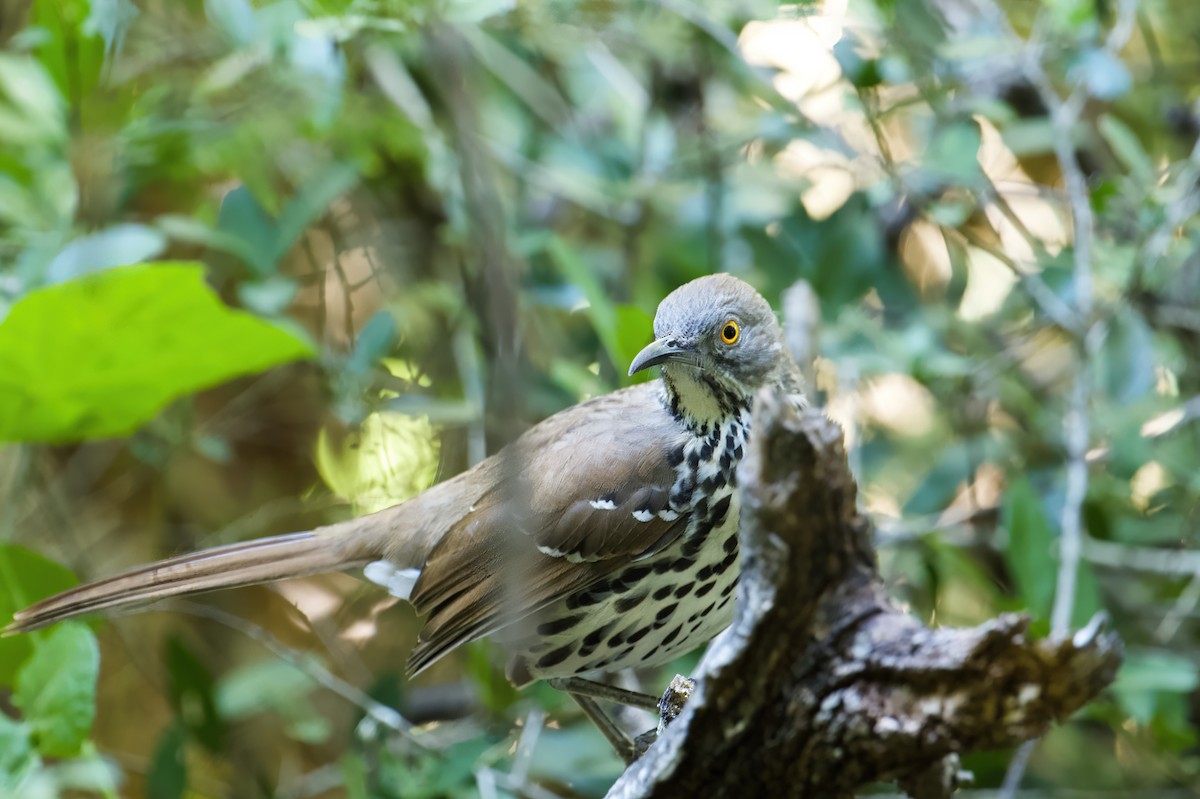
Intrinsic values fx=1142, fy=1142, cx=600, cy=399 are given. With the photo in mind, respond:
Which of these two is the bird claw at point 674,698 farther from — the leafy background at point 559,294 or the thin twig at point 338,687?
the thin twig at point 338,687

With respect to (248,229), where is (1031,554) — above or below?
below

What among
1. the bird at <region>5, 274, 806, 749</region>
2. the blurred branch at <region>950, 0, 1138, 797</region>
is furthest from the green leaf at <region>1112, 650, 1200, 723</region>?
the bird at <region>5, 274, 806, 749</region>

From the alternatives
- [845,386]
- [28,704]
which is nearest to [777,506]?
[28,704]

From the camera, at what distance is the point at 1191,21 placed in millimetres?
4059

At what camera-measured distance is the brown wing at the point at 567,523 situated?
8.05 feet

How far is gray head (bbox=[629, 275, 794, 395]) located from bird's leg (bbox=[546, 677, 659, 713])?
28.3 inches

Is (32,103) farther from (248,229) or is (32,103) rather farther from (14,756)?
(14,756)

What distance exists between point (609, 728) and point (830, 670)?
1.36 m

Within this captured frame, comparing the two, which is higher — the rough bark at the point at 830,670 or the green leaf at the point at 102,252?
the green leaf at the point at 102,252

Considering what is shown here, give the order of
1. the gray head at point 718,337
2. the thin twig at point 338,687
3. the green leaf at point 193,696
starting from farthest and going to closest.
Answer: the green leaf at point 193,696 → the thin twig at point 338,687 → the gray head at point 718,337

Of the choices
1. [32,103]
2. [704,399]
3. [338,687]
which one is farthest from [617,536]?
[32,103]

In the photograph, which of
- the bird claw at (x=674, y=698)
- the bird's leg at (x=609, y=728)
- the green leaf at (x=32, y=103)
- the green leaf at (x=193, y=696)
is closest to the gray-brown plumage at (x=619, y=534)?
the bird's leg at (x=609, y=728)

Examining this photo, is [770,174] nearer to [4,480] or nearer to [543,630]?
[543,630]

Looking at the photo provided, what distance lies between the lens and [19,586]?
Answer: 8.45 feet
